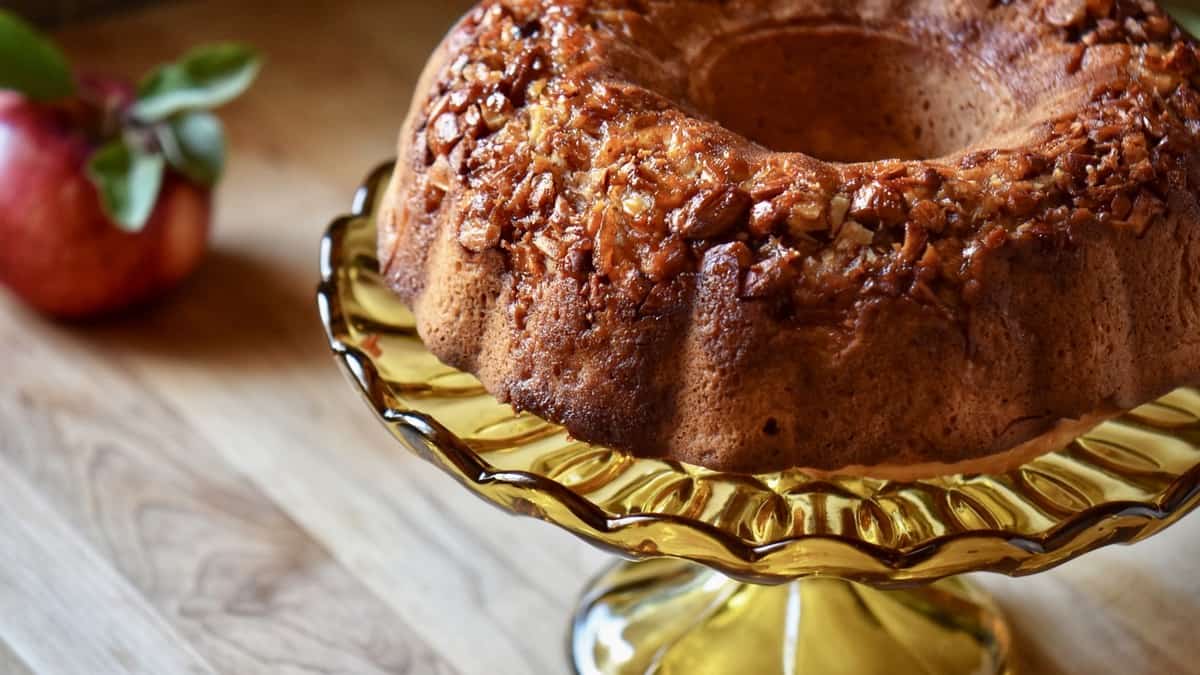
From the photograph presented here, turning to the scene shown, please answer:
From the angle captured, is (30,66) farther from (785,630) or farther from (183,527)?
(785,630)

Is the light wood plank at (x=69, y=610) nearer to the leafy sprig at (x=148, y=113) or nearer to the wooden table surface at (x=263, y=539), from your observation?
the wooden table surface at (x=263, y=539)

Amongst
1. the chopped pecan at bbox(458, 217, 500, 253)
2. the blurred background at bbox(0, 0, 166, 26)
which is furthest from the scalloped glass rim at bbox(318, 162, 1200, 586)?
the blurred background at bbox(0, 0, 166, 26)

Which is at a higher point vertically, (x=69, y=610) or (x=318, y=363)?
(x=318, y=363)

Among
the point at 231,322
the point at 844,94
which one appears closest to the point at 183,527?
the point at 231,322

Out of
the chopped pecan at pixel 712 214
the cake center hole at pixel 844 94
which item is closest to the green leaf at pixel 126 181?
Answer: the cake center hole at pixel 844 94

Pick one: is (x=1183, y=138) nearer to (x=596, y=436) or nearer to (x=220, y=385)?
(x=596, y=436)

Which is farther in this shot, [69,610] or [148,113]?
[148,113]

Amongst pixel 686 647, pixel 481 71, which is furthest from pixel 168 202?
pixel 686 647

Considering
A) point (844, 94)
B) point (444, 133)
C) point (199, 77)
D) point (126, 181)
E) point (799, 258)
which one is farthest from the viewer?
point (199, 77)
